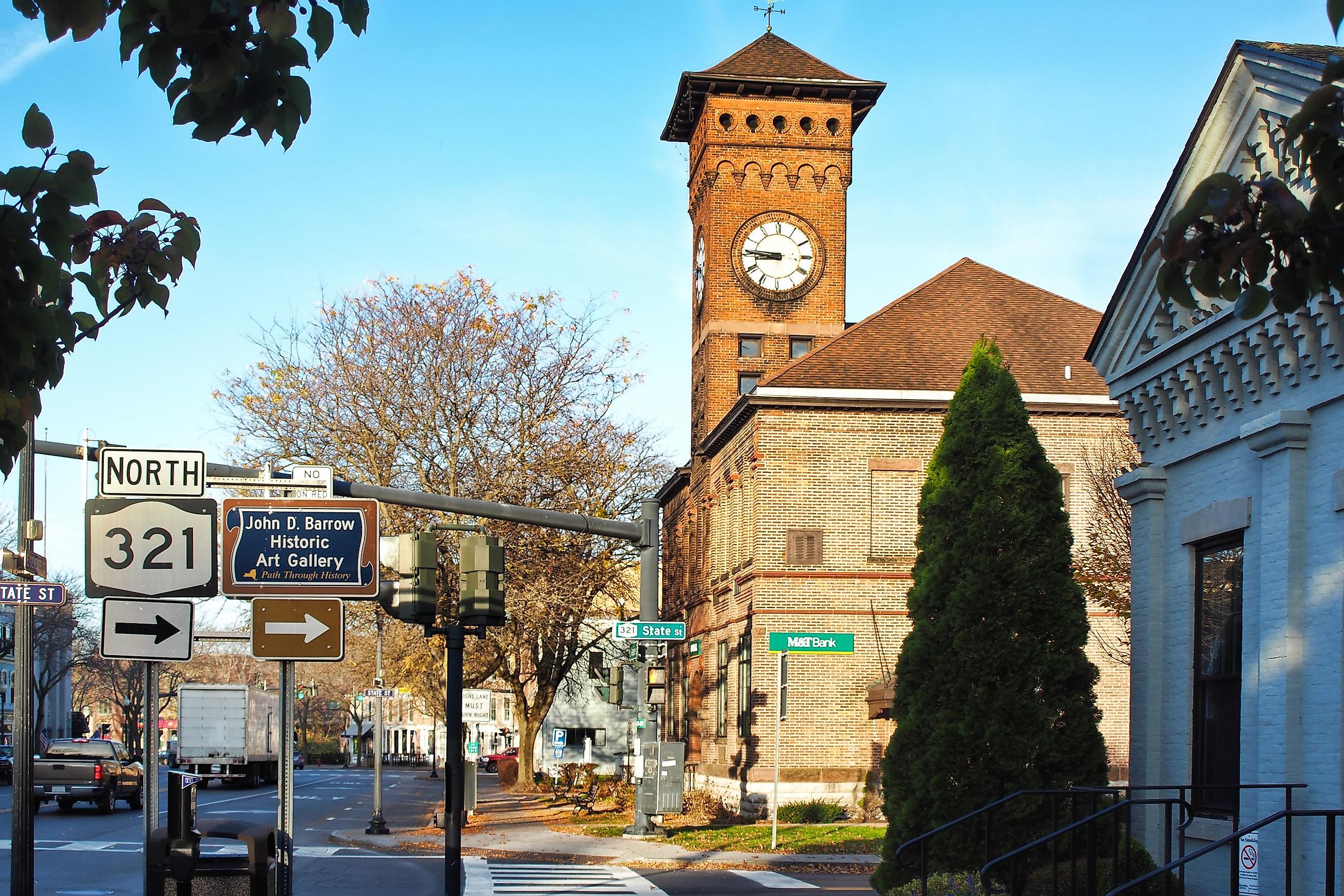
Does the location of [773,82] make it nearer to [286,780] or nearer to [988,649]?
[988,649]

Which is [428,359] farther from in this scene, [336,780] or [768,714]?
[336,780]

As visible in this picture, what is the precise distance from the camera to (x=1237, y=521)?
39.8ft

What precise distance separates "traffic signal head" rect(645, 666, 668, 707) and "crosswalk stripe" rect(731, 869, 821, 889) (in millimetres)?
A: 4364

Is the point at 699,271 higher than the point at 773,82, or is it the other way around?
the point at 773,82

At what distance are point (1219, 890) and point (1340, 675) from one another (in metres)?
2.84

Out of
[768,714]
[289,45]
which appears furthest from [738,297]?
[289,45]

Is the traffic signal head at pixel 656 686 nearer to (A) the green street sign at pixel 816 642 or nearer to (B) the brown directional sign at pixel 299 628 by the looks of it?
(A) the green street sign at pixel 816 642

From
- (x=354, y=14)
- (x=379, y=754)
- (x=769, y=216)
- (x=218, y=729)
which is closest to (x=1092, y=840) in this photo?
(x=354, y=14)

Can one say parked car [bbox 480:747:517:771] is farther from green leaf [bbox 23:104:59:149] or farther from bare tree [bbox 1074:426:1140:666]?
green leaf [bbox 23:104:59:149]

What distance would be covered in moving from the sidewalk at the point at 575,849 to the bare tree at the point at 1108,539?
387 inches

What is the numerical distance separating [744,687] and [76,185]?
96.6ft

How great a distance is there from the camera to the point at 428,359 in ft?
107

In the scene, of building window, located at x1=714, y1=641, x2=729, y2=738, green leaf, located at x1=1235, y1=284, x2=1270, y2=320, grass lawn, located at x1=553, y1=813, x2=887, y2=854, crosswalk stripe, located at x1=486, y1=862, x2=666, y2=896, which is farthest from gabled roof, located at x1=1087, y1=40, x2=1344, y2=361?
building window, located at x1=714, y1=641, x2=729, y2=738

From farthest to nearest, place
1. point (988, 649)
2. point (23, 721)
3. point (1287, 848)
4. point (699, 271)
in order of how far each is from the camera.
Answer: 1. point (699, 271)
2. point (988, 649)
3. point (23, 721)
4. point (1287, 848)
